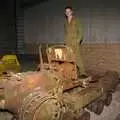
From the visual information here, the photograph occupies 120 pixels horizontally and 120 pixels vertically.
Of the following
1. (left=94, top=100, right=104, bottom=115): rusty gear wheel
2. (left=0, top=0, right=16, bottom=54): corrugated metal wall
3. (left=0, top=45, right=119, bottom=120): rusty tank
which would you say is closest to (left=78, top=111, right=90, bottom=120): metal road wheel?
(left=0, top=45, right=119, bottom=120): rusty tank

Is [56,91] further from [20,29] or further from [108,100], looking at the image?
[20,29]

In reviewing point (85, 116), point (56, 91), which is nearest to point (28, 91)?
point (56, 91)

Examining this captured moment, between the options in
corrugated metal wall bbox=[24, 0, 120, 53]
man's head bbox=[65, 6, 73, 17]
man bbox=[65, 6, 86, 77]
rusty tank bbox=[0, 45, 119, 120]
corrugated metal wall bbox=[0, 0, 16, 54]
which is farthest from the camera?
corrugated metal wall bbox=[0, 0, 16, 54]

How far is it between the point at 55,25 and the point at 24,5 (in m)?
1.83

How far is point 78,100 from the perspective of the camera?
5.40 meters

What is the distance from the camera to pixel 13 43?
525 inches

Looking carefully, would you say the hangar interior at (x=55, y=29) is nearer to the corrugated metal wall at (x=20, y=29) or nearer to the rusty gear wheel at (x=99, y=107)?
the corrugated metal wall at (x=20, y=29)

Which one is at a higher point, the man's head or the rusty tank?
the man's head

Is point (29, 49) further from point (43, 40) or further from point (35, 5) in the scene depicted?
point (35, 5)

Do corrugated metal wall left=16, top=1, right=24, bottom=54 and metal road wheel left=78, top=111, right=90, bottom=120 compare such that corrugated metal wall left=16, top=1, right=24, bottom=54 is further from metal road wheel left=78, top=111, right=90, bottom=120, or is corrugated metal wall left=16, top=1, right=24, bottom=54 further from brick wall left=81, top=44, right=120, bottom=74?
metal road wheel left=78, top=111, right=90, bottom=120

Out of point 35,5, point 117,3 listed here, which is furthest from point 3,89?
point 35,5

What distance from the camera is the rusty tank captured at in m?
4.40

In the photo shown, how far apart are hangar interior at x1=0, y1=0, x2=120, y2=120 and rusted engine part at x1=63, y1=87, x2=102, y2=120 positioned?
43.0 inches

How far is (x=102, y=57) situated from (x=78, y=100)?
2.41 meters
